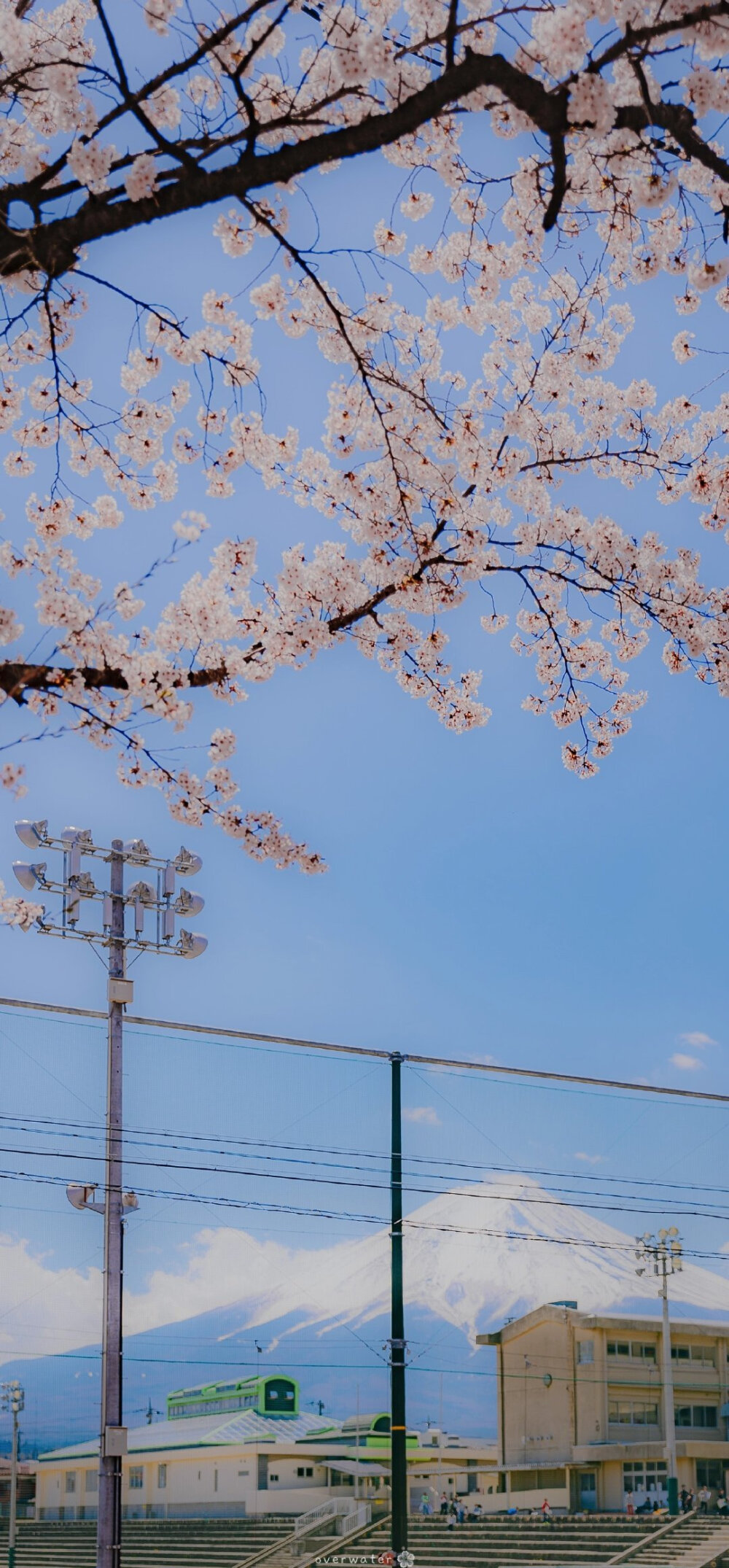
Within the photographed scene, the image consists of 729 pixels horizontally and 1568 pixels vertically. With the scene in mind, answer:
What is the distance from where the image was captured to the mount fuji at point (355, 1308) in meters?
6.45

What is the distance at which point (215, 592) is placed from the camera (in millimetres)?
3256

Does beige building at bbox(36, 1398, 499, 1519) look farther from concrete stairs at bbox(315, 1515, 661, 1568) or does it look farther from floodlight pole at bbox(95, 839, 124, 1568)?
floodlight pole at bbox(95, 839, 124, 1568)

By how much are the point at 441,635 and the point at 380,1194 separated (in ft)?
14.6

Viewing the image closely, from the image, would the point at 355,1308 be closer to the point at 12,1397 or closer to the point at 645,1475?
the point at 12,1397

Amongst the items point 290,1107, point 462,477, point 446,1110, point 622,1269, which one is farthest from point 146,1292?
point 462,477

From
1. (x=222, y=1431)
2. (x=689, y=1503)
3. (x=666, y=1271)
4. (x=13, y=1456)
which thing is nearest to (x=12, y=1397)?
(x=13, y=1456)

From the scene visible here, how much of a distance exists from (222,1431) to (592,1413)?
2.19 m

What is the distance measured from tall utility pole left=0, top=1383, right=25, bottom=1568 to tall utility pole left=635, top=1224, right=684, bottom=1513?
3.58 m

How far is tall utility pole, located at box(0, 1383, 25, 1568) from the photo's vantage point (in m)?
6.24

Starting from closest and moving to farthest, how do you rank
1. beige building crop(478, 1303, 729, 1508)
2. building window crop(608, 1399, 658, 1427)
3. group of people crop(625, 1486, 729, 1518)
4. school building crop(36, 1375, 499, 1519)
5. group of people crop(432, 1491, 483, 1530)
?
school building crop(36, 1375, 499, 1519)
group of people crop(432, 1491, 483, 1530)
beige building crop(478, 1303, 729, 1508)
group of people crop(625, 1486, 729, 1518)
building window crop(608, 1399, 658, 1427)

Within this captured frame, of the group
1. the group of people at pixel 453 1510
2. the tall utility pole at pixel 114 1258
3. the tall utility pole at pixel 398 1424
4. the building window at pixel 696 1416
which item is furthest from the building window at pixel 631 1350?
the tall utility pole at pixel 114 1258

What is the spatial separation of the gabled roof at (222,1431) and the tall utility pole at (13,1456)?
0.14 metres

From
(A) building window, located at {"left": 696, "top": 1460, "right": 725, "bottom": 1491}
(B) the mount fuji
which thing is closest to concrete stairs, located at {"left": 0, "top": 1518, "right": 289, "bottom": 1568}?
(B) the mount fuji

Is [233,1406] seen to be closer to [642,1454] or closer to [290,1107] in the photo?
[290,1107]
